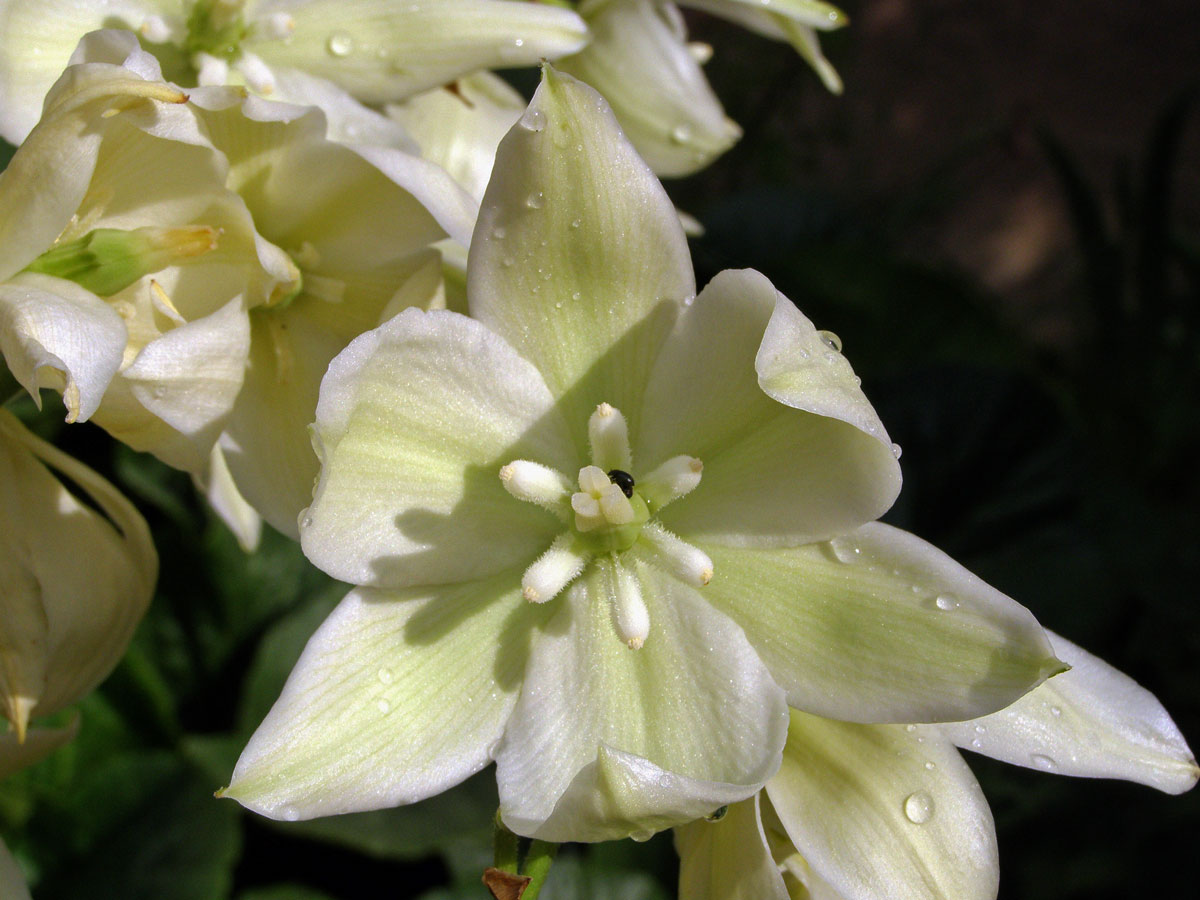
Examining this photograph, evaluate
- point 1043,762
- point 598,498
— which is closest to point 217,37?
point 598,498

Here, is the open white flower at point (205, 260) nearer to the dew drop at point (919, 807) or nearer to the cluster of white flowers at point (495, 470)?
the cluster of white flowers at point (495, 470)

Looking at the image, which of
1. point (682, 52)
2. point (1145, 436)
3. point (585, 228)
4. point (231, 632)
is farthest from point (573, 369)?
point (1145, 436)

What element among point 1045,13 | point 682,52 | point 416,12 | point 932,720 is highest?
point 416,12

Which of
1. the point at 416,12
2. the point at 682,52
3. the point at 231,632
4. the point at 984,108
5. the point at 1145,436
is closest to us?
the point at 416,12

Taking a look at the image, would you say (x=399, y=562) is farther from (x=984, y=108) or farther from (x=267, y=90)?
(x=984, y=108)

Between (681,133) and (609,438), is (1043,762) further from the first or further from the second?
(681,133)

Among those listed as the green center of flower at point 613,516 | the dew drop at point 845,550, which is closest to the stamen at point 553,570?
the green center of flower at point 613,516
